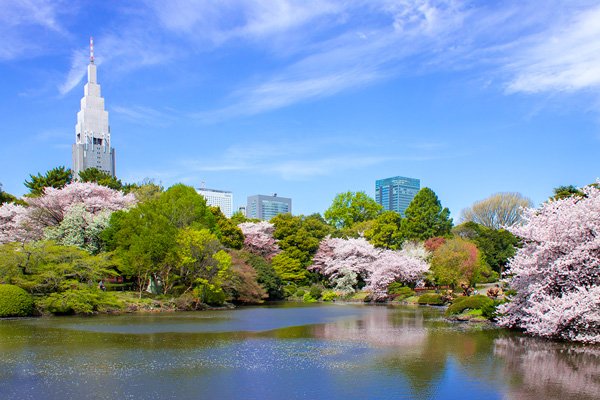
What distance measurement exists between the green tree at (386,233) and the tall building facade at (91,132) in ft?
273

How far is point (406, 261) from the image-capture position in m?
42.0

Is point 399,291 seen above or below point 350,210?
below

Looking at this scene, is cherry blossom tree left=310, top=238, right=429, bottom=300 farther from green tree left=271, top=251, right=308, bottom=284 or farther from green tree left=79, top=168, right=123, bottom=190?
green tree left=79, top=168, right=123, bottom=190

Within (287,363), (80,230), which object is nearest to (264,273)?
(80,230)

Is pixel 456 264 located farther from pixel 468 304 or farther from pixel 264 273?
pixel 264 273

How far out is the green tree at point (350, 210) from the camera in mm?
68062

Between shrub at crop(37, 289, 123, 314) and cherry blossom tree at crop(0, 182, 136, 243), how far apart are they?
10.4 m

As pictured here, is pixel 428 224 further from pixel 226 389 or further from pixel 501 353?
pixel 226 389

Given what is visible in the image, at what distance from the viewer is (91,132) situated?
117438mm

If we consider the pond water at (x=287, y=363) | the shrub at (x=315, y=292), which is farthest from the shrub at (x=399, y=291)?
the pond water at (x=287, y=363)

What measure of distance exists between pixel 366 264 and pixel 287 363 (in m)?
34.1

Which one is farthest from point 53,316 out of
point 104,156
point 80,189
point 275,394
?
point 104,156

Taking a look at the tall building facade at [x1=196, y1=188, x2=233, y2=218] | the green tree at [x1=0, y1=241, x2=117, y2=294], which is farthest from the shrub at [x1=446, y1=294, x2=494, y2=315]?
the tall building facade at [x1=196, y1=188, x2=233, y2=218]

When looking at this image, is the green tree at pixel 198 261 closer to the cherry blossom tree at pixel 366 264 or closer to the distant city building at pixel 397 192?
the cherry blossom tree at pixel 366 264
